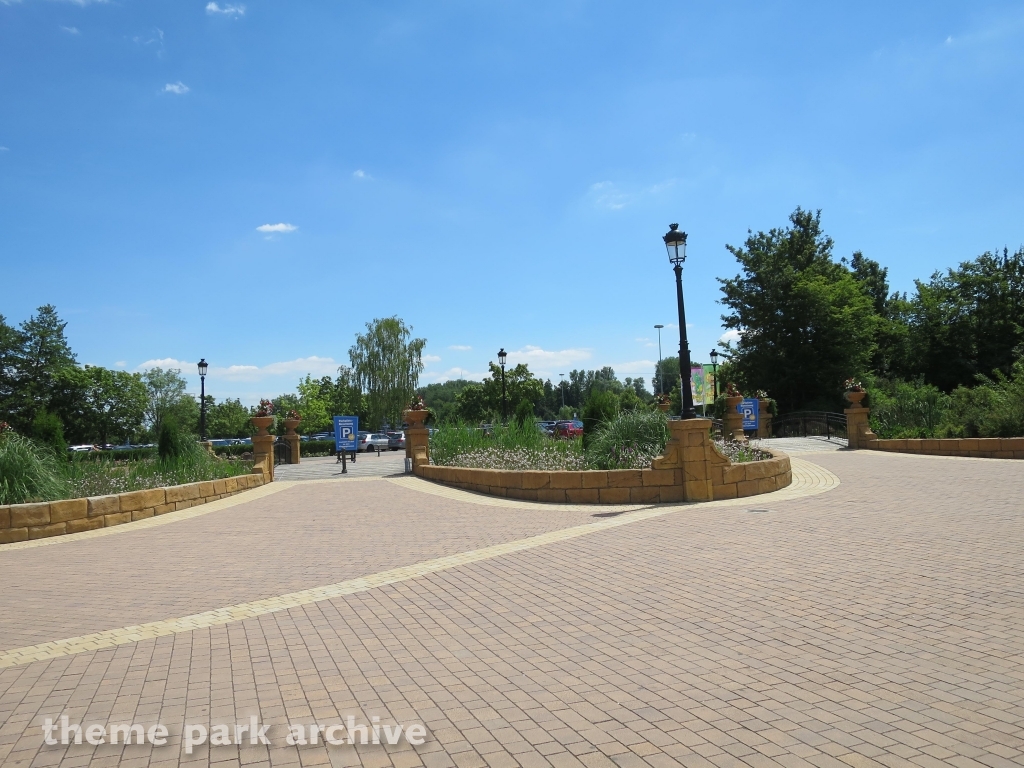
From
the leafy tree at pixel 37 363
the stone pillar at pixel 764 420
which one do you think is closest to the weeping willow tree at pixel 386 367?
the leafy tree at pixel 37 363

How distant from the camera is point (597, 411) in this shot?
656 inches

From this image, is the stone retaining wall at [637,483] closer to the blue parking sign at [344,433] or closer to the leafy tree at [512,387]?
the blue parking sign at [344,433]

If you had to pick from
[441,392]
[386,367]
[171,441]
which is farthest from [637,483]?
[441,392]

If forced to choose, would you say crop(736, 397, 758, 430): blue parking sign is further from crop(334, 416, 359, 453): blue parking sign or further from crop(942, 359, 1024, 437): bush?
crop(334, 416, 359, 453): blue parking sign

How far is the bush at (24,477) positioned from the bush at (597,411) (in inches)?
403

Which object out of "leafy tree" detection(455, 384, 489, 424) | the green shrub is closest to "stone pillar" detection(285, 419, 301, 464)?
the green shrub

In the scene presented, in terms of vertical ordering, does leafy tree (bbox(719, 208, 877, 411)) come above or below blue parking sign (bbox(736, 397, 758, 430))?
above

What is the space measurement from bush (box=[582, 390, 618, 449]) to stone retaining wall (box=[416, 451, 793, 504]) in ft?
10.9

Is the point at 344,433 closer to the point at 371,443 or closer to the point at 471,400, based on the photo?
the point at 371,443

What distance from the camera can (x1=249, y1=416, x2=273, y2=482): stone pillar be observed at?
19375 millimetres

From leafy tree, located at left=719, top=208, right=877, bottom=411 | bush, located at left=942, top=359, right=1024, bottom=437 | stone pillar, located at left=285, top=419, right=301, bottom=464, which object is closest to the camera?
bush, located at left=942, top=359, right=1024, bottom=437

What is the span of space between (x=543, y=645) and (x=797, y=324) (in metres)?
36.3

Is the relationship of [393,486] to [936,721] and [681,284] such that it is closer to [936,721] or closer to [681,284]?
[681,284]

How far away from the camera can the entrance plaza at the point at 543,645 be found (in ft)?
11.1
